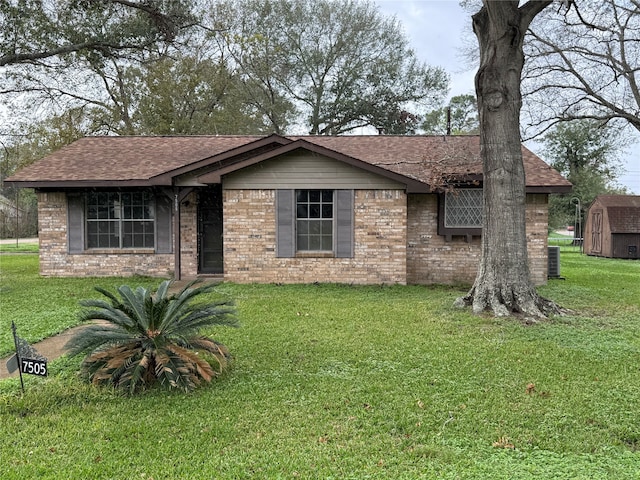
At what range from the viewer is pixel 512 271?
8.28 m

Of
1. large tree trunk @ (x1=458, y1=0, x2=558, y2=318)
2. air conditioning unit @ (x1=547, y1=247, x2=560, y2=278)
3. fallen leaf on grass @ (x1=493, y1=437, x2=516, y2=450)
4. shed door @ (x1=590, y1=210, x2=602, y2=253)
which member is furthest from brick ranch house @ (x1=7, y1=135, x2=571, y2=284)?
shed door @ (x1=590, y1=210, x2=602, y2=253)

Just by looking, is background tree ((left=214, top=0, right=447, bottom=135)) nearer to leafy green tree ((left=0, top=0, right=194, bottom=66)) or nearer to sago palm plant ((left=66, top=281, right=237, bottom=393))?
leafy green tree ((left=0, top=0, right=194, bottom=66))

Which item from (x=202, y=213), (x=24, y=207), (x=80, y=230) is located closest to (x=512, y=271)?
(x=202, y=213)

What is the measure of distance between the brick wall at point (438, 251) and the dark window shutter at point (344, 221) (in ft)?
6.01

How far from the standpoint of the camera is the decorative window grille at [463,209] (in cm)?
1220

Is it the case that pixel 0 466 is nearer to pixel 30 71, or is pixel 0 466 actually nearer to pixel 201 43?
pixel 30 71

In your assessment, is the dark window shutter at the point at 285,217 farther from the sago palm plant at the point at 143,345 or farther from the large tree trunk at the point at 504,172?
the sago palm plant at the point at 143,345

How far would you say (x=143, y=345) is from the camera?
463 cm

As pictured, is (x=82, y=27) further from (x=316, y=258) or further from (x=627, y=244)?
(x=627, y=244)

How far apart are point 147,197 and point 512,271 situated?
9.10 metres

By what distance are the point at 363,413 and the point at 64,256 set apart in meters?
11.1

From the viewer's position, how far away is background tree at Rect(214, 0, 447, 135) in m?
27.7

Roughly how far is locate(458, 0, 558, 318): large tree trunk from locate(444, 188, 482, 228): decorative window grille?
3.60 metres

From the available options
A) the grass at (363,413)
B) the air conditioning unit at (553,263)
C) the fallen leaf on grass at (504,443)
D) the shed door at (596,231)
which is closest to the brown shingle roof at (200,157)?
the air conditioning unit at (553,263)
